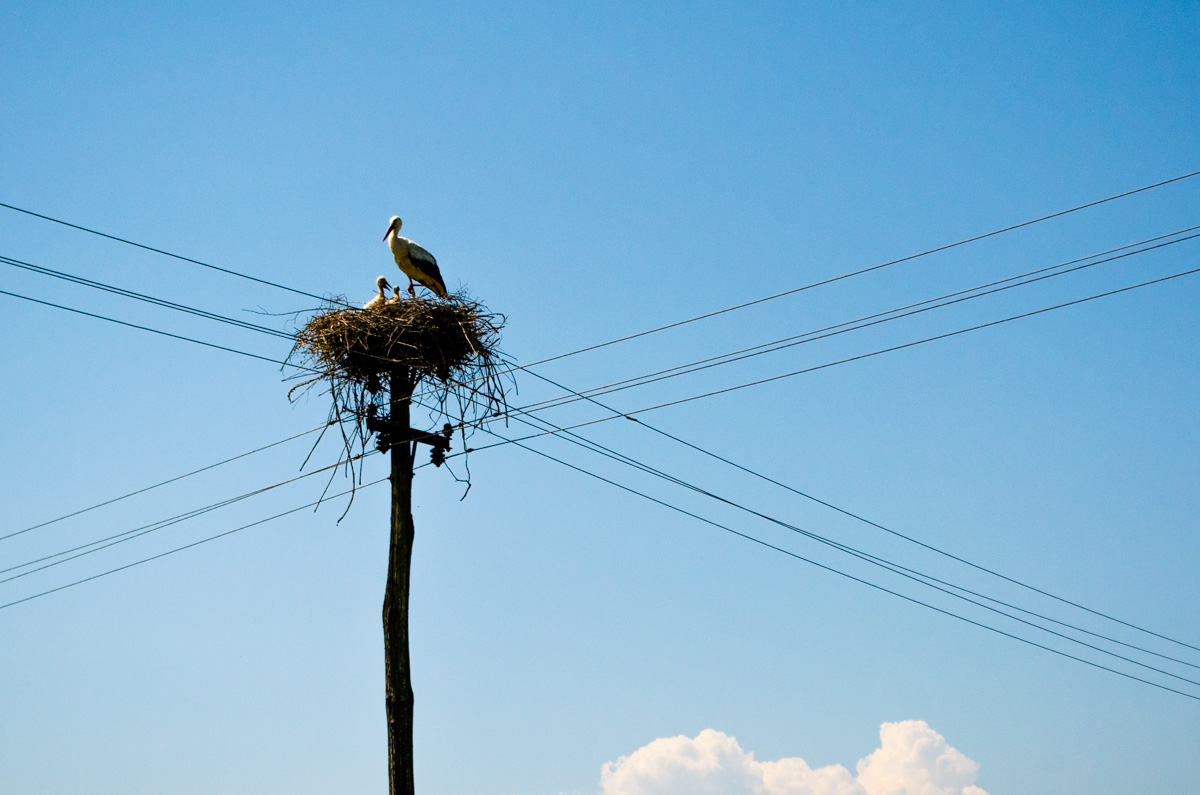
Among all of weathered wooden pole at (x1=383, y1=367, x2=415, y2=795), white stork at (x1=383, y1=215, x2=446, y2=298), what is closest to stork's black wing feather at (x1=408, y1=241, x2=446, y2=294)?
white stork at (x1=383, y1=215, x2=446, y2=298)

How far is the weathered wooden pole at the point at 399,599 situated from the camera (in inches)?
314

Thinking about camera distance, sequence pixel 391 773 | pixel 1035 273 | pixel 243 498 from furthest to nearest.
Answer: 1. pixel 243 498
2. pixel 1035 273
3. pixel 391 773

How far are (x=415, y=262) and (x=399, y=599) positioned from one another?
441 cm

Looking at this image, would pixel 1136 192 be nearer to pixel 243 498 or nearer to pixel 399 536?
pixel 399 536

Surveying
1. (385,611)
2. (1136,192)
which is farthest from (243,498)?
(1136,192)

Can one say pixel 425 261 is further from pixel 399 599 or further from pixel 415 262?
pixel 399 599

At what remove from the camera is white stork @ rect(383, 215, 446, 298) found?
11.5 m

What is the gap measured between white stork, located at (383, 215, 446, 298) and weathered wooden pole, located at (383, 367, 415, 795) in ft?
8.41

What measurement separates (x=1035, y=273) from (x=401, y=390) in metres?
5.67

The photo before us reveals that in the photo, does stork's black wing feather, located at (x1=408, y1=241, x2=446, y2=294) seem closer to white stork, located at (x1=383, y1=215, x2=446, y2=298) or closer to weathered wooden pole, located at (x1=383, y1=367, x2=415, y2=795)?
white stork, located at (x1=383, y1=215, x2=446, y2=298)

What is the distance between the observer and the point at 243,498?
11242 mm

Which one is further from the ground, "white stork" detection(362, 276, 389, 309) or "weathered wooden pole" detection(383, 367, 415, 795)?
"white stork" detection(362, 276, 389, 309)

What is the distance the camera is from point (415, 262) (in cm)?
1152

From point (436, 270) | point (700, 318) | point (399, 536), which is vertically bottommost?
point (399, 536)
